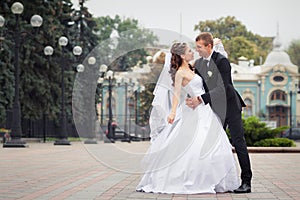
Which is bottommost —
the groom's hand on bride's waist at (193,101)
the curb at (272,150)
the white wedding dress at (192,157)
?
the curb at (272,150)

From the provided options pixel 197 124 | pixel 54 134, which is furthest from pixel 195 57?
pixel 54 134

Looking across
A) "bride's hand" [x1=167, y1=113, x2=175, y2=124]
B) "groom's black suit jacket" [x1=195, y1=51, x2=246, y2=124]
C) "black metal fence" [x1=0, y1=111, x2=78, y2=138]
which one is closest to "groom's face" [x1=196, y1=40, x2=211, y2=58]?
"groom's black suit jacket" [x1=195, y1=51, x2=246, y2=124]

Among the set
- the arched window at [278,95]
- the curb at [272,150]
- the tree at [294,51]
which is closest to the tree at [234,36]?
the tree at [294,51]

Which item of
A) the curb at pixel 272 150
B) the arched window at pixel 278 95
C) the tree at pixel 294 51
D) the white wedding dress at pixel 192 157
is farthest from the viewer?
the tree at pixel 294 51

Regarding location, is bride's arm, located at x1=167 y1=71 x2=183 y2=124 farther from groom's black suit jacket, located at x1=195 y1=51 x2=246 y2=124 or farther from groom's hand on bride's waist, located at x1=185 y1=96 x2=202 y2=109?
groom's black suit jacket, located at x1=195 y1=51 x2=246 y2=124

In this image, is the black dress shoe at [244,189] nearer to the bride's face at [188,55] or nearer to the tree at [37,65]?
the bride's face at [188,55]

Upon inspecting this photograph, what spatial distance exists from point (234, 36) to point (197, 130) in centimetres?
8459

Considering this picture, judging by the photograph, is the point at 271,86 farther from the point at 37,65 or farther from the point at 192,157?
the point at 192,157

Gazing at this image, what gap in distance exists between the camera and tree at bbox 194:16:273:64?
3408 inches

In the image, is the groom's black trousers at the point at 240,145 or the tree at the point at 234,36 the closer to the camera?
the groom's black trousers at the point at 240,145

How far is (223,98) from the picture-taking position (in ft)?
27.9

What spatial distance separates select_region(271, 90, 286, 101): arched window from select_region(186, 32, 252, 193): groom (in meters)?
71.6

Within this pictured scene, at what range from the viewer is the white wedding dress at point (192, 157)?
8.30 meters

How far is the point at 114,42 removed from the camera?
32.9ft
